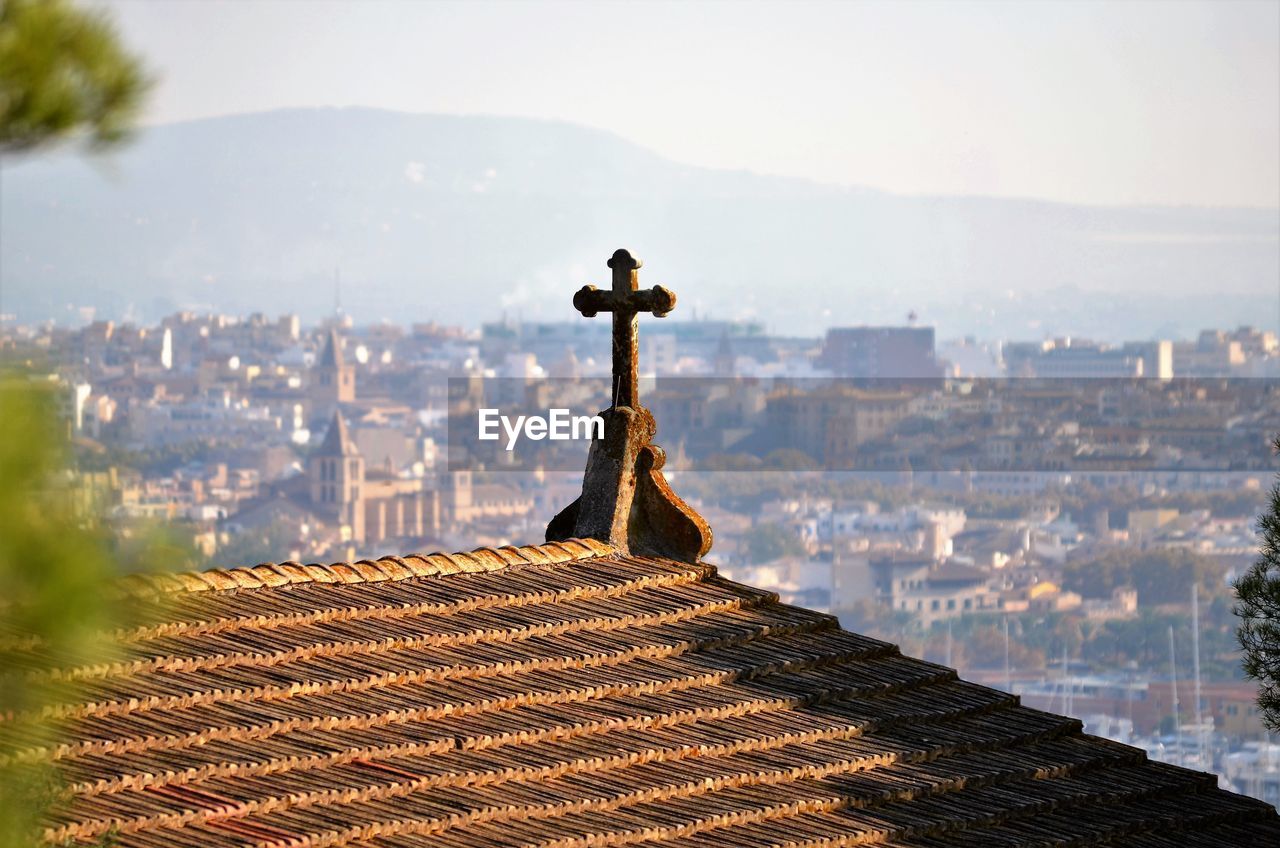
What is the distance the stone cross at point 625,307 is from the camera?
27.0ft

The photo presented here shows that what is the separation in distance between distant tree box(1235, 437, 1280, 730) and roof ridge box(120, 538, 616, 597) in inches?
110

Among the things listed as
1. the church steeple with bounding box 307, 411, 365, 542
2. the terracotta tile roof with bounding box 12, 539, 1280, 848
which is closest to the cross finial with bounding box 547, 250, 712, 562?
the terracotta tile roof with bounding box 12, 539, 1280, 848

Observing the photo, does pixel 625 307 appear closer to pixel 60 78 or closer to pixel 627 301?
pixel 627 301

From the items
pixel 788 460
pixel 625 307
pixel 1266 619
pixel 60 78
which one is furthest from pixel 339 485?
pixel 60 78

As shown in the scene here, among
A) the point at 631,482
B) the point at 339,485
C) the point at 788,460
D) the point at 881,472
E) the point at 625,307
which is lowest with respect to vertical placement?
the point at 339,485

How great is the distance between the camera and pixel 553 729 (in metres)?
6.54

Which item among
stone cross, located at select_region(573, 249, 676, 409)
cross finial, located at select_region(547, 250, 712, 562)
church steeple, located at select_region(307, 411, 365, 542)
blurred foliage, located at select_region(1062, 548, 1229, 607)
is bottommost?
blurred foliage, located at select_region(1062, 548, 1229, 607)

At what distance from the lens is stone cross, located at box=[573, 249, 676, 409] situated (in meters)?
8.22

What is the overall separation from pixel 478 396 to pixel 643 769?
150m

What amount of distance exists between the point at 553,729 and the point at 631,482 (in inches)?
72.5

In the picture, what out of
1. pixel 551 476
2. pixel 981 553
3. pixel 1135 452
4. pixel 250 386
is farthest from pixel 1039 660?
pixel 250 386

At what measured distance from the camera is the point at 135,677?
6.05m

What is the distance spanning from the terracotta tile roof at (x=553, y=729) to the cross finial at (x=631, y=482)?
0.38 ft

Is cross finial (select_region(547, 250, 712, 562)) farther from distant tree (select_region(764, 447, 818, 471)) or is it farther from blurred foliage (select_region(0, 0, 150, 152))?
distant tree (select_region(764, 447, 818, 471))
